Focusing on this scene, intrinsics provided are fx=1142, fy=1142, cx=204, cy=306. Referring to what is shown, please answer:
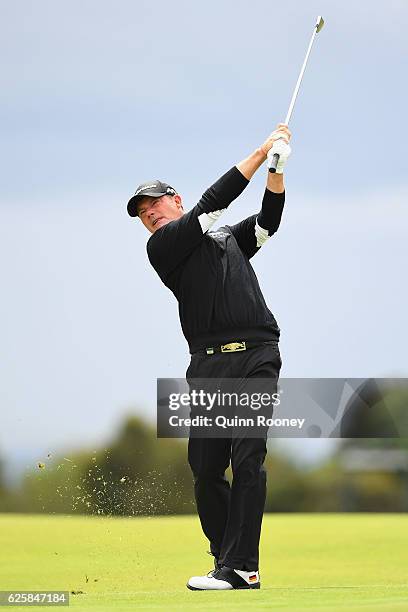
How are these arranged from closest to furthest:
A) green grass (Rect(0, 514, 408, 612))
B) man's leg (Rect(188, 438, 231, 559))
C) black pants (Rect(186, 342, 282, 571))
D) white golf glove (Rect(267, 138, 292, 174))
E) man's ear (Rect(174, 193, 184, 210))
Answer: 1. green grass (Rect(0, 514, 408, 612))
2. white golf glove (Rect(267, 138, 292, 174))
3. black pants (Rect(186, 342, 282, 571))
4. man's leg (Rect(188, 438, 231, 559))
5. man's ear (Rect(174, 193, 184, 210))

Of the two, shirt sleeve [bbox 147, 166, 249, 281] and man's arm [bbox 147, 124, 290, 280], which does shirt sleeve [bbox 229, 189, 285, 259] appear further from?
shirt sleeve [bbox 147, 166, 249, 281]

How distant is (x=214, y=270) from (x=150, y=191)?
2.12 feet

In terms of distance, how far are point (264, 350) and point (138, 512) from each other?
104 inches

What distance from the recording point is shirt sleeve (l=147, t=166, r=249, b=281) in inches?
259

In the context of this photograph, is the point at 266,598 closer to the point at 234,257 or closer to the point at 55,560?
the point at 234,257

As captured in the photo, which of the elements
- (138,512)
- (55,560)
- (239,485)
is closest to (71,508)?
(55,560)

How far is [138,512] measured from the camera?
Result: 28.9 feet

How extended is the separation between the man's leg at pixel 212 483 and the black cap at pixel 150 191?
149 centimetres

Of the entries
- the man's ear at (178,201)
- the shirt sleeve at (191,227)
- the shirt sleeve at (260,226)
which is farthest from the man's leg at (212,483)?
the man's ear at (178,201)

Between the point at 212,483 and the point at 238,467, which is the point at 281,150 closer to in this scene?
the point at 238,467

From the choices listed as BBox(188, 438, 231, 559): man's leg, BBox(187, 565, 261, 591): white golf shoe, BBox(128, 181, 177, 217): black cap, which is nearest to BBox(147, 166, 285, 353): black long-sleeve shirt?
BBox(128, 181, 177, 217): black cap

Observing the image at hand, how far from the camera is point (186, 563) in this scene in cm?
1120

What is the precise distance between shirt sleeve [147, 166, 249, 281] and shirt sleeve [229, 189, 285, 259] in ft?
1.13

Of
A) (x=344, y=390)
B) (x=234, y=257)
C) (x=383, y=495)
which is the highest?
(x=234, y=257)
